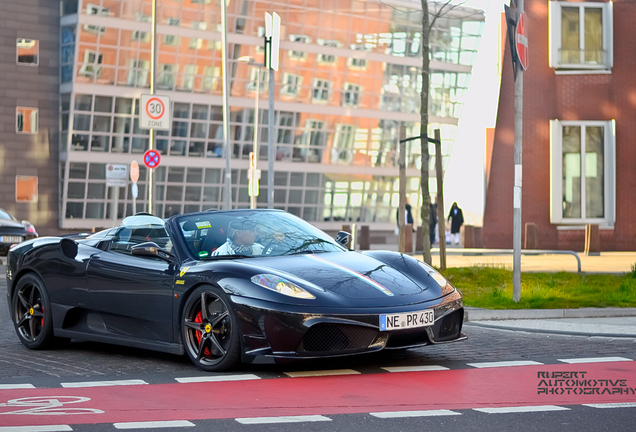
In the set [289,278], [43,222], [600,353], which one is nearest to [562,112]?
[600,353]

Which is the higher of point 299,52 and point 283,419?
point 299,52

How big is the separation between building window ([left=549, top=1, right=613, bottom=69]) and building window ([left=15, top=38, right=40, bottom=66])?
27563 mm

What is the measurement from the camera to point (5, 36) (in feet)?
A: 156

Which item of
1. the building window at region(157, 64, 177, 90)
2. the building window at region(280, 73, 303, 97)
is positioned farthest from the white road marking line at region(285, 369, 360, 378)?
the building window at region(280, 73, 303, 97)

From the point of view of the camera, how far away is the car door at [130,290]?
8.25 meters

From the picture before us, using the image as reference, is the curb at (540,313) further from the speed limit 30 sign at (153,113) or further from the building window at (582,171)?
the building window at (582,171)

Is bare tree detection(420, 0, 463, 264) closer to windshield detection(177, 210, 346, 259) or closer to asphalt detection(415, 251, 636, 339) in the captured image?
asphalt detection(415, 251, 636, 339)

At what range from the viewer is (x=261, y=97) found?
173 ft

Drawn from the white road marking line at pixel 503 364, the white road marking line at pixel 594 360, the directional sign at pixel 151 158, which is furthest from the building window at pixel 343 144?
the white road marking line at pixel 503 364

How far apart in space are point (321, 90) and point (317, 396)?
4869 centimetres

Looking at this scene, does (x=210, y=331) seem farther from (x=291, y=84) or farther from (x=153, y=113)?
(x=291, y=84)

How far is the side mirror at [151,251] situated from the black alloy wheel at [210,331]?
1.86 feet

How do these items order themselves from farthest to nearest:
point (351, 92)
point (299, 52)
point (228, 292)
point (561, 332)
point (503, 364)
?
point (351, 92) < point (299, 52) < point (561, 332) < point (503, 364) < point (228, 292)

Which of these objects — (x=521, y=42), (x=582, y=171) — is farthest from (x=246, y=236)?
(x=582, y=171)
